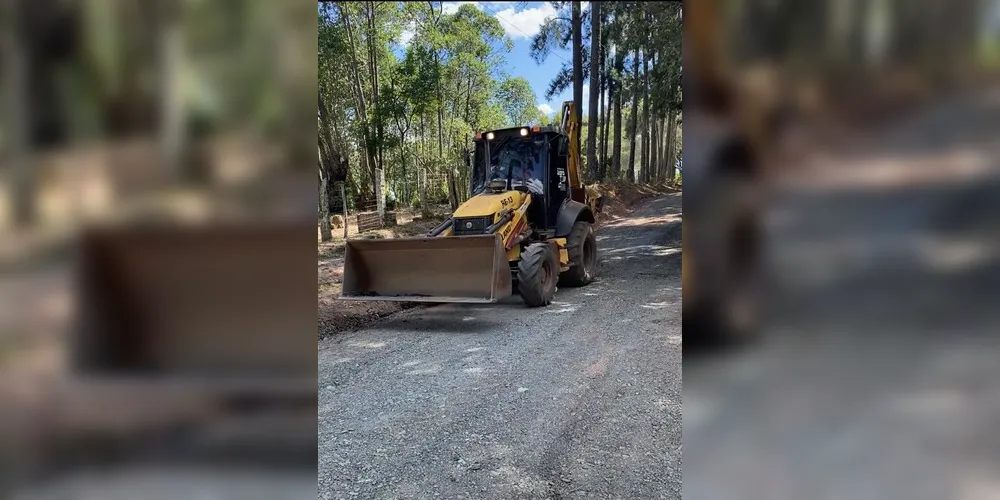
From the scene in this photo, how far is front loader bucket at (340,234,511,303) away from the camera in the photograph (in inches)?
240

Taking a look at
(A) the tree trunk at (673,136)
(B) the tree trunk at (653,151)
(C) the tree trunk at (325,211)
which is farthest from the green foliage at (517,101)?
(B) the tree trunk at (653,151)

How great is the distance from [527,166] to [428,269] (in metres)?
2.36

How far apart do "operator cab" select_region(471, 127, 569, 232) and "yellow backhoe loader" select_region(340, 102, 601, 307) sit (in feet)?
0.05

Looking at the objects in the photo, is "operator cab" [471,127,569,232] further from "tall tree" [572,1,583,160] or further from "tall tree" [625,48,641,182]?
"tall tree" [625,48,641,182]

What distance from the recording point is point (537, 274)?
259 inches

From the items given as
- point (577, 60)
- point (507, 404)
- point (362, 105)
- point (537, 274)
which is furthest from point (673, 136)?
point (507, 404)
